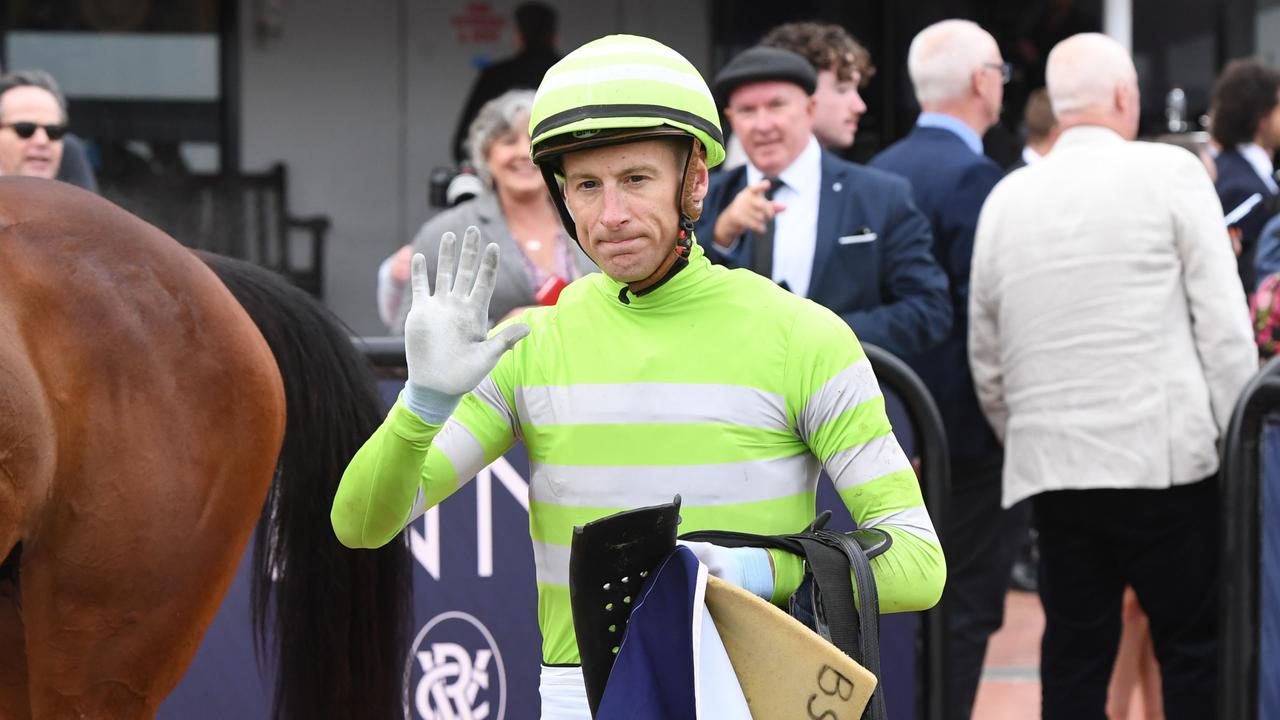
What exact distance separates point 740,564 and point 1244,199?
4567 mm

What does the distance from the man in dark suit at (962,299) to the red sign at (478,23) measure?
4.72 meters

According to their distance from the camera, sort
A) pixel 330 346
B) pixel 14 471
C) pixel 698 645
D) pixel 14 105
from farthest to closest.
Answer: pixel 14 105, pixel 330 346, pixel 14 471, pixel 698 645

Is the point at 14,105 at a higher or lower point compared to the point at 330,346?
higher

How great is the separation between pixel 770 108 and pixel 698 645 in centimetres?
253

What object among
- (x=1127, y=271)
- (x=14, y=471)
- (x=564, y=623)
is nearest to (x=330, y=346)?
(x=14, y=471)

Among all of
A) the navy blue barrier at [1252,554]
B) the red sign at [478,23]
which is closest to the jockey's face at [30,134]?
the navy blue barrier at [1252,554]

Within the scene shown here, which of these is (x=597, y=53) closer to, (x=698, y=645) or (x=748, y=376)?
(x=748, y=376)

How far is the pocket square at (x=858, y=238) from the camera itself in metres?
4.40

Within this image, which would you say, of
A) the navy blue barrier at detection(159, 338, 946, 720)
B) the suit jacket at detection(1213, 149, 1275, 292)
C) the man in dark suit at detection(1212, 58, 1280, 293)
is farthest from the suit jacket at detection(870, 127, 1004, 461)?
the man in dark suit at detection(1212, 58, 1280, 293)

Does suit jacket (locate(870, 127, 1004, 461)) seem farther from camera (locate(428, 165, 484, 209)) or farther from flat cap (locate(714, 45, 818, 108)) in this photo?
camera (locate(428, 165, 484, 209))

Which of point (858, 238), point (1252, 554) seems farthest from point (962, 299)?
point (1252, 554)

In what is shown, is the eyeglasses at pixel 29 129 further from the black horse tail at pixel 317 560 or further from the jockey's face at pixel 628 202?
the jockey's face at pixel 628 202

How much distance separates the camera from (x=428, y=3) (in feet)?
31.0

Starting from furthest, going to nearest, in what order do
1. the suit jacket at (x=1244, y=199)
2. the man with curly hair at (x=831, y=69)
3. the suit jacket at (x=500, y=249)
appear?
1. the suit jacket at (x=1244, y=199)
2. the man with curly hair at (x=831, y=69)
3. the suit jacket at (x=500, y=249)
